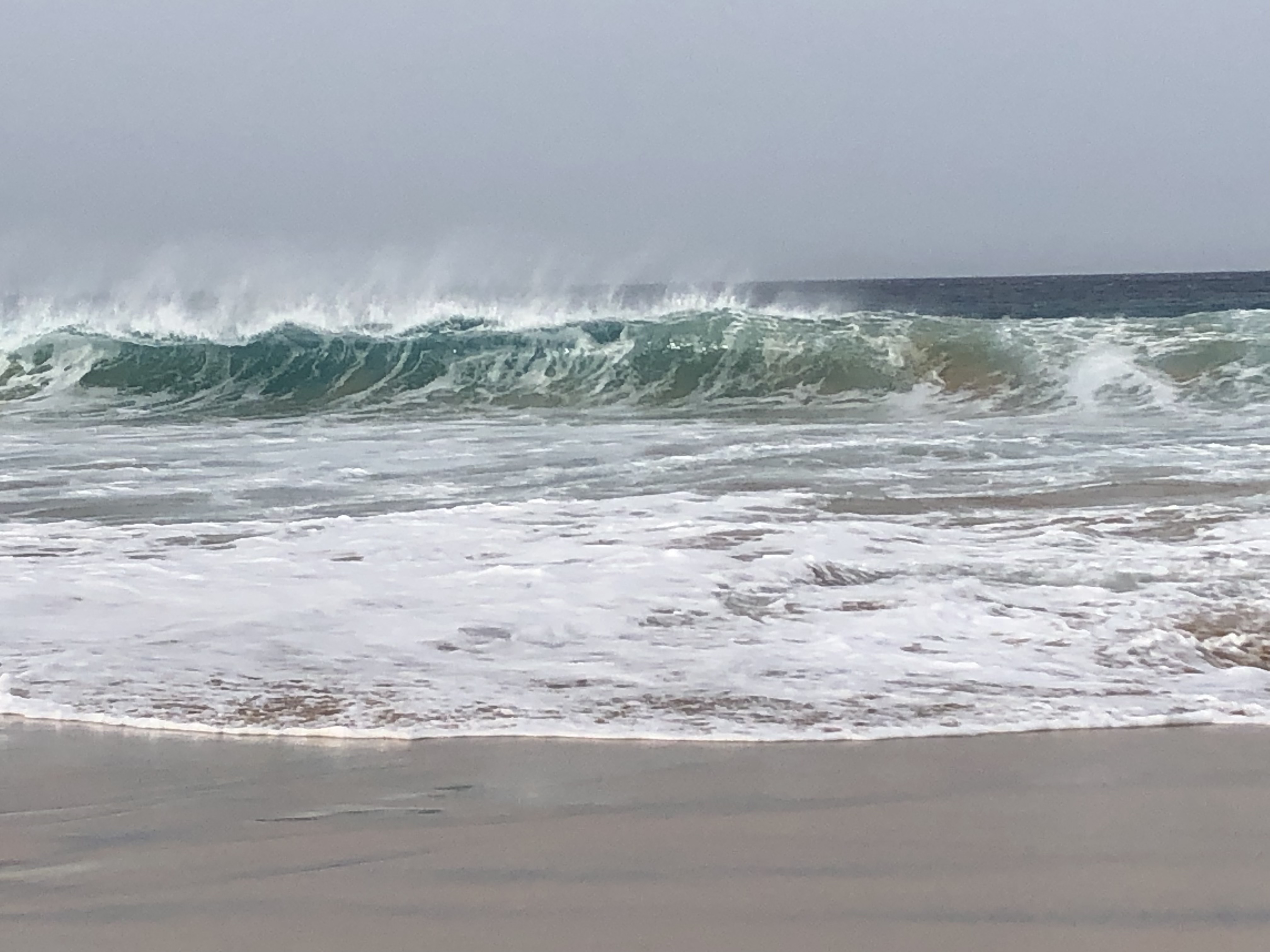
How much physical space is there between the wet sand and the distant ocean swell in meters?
12.7

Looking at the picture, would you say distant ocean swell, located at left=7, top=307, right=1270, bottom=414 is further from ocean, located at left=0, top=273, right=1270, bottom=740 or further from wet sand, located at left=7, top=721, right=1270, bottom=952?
wet sand, located at left=7, top=721, right=1270, bottom=952

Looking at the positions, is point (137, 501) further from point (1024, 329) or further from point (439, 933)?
point (1024, 329)

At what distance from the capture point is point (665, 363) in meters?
18.6

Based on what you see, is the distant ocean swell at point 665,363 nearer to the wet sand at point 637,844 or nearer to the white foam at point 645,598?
the white foam at point 645,598

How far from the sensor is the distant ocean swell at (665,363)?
16.8 m

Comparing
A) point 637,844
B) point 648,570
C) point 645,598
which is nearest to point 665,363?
point 648,570

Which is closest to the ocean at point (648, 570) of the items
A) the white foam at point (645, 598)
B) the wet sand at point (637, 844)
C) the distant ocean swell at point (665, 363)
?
the white foam at point (645, 598)

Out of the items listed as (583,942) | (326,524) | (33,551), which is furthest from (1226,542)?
(33,551)

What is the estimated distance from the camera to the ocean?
3707 millimetres

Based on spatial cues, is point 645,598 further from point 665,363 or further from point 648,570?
point 665,363

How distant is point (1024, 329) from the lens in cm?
1892

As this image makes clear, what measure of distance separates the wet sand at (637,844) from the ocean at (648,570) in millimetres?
235

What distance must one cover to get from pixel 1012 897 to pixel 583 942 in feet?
2.27

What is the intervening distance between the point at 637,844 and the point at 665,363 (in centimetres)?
1613
